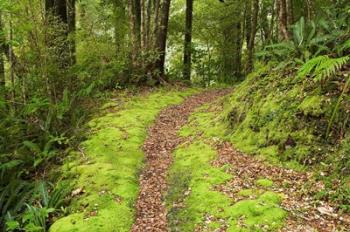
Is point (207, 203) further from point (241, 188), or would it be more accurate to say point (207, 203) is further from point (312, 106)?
point (312, 106)

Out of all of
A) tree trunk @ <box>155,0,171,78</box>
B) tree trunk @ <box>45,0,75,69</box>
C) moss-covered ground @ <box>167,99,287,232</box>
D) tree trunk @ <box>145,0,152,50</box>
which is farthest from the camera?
tree trunk @ <box>155,0,171,78</box>

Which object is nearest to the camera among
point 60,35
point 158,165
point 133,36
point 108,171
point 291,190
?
point 291,190

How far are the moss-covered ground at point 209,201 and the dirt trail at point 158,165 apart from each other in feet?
0.63

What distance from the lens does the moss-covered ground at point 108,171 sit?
255 inches

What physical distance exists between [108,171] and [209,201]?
2596 millimetres

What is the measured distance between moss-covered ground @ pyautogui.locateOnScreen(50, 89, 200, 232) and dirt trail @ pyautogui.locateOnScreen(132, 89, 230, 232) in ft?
0.59

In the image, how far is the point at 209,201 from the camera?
6.41 meters

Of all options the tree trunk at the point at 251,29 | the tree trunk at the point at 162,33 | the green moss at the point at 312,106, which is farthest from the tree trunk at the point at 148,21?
the green moss at the point at 312,106

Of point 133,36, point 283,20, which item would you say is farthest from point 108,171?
point 133,36

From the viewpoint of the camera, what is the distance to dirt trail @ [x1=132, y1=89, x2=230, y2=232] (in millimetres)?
6387

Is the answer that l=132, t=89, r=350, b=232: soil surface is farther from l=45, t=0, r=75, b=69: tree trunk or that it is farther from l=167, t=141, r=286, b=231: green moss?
l=45, t=0, r=75, b=69: tree trunk

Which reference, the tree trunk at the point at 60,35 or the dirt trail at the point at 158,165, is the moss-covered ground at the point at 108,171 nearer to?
the dirt trail at the point at 158,165

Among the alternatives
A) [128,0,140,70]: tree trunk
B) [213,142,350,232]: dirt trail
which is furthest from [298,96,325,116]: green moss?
[128,0,140,70]: tree trunk

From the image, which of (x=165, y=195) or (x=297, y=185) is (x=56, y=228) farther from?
(x=297, y=185)
